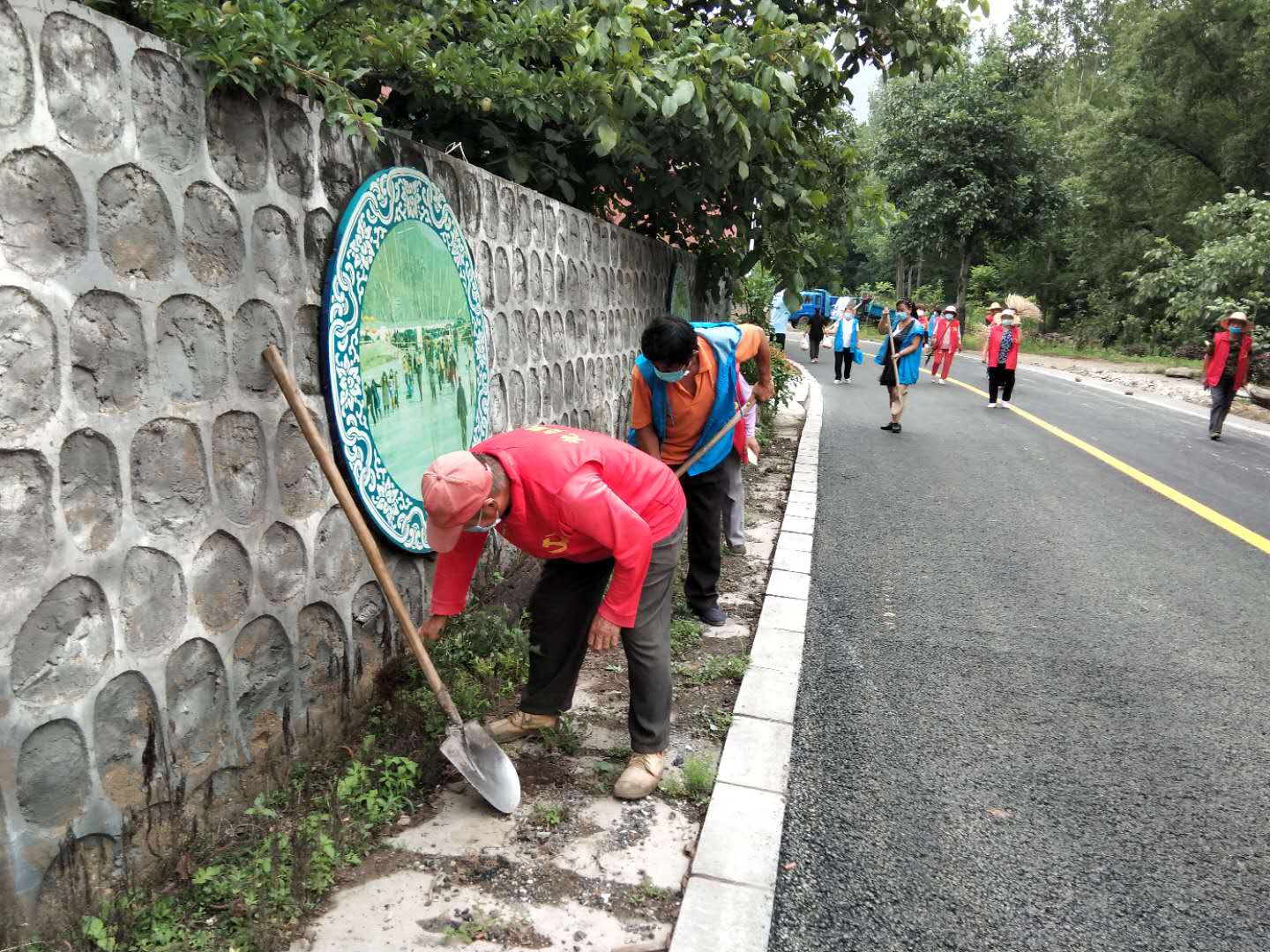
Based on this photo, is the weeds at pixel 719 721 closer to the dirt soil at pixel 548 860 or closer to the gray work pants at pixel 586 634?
the dirt soil at pixel 548 860

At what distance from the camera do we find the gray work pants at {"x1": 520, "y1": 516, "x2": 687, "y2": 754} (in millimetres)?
3121

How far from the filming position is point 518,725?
3373 mm

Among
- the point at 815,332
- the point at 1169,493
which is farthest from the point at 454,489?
the point at 815,332

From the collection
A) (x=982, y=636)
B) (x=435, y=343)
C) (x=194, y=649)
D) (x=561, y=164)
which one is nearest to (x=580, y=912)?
(x=194, y=649)

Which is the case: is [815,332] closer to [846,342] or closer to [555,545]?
[846,342]

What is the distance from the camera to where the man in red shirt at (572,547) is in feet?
8.63

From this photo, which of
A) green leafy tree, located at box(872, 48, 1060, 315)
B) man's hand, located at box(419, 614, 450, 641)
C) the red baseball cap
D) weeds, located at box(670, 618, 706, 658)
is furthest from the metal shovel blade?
green leafy tree, located at box(872, 48, 1060, 315)

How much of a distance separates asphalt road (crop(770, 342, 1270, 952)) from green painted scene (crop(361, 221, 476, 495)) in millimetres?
2005

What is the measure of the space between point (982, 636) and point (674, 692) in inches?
75.4

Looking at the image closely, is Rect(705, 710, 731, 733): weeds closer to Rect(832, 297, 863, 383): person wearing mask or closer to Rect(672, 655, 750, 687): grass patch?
Rect(672, 655, 750, 687): grass patch

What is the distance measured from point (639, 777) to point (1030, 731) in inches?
70.5

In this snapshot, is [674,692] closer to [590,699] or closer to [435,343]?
[590,699]

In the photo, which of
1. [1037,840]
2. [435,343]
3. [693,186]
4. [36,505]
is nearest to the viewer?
[36,505]

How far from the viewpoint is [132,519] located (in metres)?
2.17
